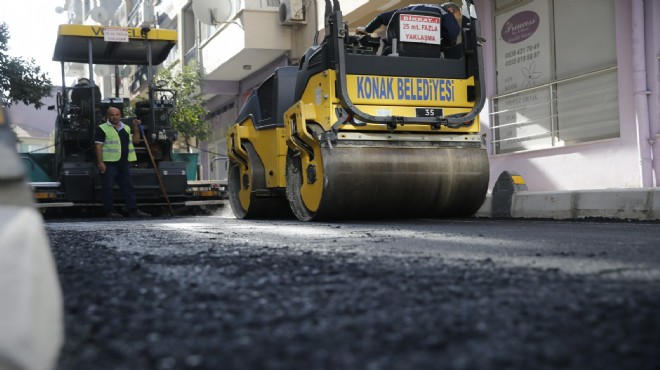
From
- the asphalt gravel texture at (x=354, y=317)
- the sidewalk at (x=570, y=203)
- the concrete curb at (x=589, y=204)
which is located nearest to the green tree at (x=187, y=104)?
the sidewalk at (x=570, y=203)

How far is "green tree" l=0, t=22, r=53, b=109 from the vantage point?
51.2 feet

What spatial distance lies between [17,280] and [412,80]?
6.22 metres

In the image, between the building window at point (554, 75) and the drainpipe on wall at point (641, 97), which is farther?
the building window at point (554, 75)

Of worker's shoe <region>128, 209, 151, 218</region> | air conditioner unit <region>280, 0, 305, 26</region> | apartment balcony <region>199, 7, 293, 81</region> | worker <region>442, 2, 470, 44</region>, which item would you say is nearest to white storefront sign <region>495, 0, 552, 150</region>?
worker <region>442, 2, 470, 44</region>

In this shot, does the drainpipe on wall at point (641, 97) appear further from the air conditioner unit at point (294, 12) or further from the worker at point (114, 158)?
the air conditioner unit at point (294, 12)

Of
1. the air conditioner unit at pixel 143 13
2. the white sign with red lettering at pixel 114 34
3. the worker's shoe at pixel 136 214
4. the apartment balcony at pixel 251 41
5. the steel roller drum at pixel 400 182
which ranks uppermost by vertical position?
the air conditioner unit at pixel 143 13

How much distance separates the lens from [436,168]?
741 cm

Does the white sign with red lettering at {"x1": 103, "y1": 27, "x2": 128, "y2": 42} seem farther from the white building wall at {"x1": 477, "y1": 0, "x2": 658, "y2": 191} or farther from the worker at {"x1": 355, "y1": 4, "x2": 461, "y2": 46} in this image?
the white building wall at {"x1": 477, "y1": 0, "x2": 658, "y2": 191}

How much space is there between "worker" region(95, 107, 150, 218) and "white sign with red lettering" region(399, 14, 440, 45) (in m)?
5.15

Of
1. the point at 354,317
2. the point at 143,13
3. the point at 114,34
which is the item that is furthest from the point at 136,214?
the point at 143,13

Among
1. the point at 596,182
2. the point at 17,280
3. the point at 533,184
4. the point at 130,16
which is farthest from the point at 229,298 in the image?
the point at 130,16

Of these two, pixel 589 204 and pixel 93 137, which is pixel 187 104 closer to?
pixel 93 137

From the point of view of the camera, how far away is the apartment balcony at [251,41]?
1841 cm

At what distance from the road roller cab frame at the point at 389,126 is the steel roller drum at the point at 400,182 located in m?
0.01
